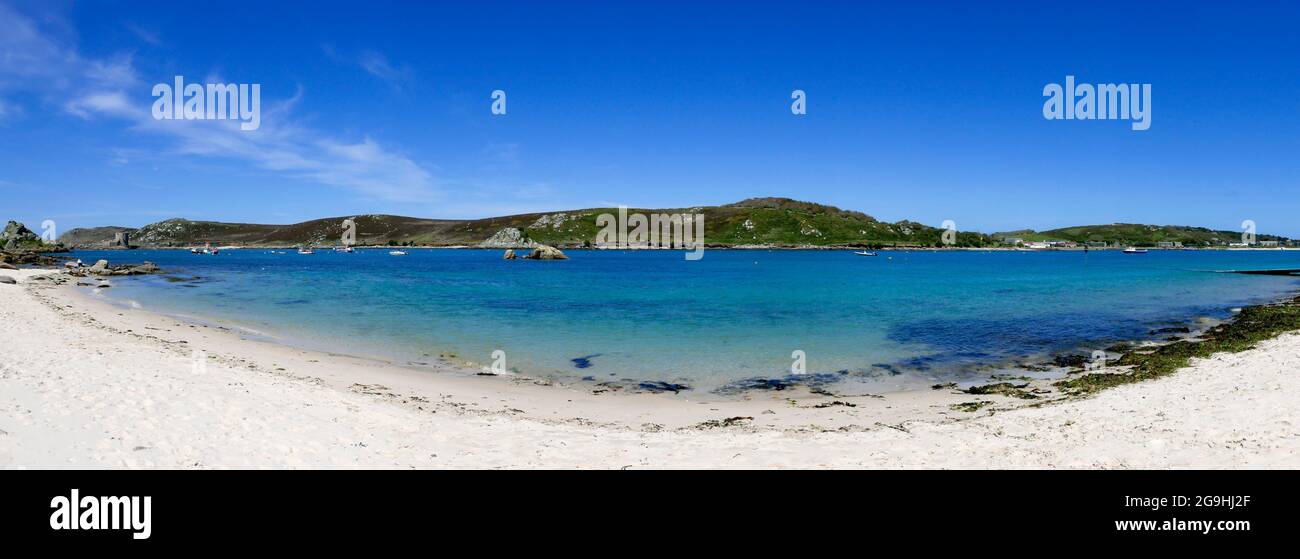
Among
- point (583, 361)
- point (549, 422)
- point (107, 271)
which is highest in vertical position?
point (107, 271)

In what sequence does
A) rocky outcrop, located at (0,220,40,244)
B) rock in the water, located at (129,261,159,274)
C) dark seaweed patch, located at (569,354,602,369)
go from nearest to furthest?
1. dark seaweed patch, located at (569,354,602,369)
2. rock in the water, located at (129,261,159,274)
3. rocky outcrop, located at (0,220,40,244)

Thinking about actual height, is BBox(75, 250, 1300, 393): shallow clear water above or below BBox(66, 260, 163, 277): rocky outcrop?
below

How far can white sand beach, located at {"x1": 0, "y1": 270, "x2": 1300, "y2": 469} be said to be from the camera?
9.20 meters

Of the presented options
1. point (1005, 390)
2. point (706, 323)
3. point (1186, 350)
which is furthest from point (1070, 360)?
point (706, 323)

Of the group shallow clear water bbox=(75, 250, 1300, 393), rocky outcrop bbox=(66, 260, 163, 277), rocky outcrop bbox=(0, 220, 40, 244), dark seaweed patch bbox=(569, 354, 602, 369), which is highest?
rocky outcrop bbox=(0, 220, 40, 244)

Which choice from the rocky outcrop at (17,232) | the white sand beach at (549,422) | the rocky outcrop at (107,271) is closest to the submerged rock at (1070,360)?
the white sand beach at (549,422)

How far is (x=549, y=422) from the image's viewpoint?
1327cm

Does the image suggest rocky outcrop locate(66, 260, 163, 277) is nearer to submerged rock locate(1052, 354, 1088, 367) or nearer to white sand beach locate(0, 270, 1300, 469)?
white sand beach locate(0, 270, 1300, 469)

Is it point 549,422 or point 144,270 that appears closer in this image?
point 549,422

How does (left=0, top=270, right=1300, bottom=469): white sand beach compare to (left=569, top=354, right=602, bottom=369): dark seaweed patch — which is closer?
(left=0, top=270, right=1300, bottom=469): white sand beach

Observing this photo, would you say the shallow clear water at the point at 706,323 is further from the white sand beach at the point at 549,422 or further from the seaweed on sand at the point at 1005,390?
the white sand beach at the point at 549,422

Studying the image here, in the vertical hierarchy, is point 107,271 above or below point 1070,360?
above

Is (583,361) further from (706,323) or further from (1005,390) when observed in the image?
(1005,390)

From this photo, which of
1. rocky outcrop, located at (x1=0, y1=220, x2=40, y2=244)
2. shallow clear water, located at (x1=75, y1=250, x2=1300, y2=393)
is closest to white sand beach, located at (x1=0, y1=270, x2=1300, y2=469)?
shallow clear water, located at (x1=75, y1=250, x2=1300, y2=393)
